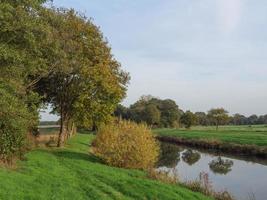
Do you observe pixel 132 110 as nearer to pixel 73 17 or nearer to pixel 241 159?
pixel 241 159

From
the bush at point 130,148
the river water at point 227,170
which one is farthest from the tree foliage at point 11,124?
the river water at point 227,170

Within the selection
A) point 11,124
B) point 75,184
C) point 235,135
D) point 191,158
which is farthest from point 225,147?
point 75,184

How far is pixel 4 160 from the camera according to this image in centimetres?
2283

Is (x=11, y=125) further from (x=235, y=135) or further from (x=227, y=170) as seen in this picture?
(x=235, y=135)

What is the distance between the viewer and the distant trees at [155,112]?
429 feet

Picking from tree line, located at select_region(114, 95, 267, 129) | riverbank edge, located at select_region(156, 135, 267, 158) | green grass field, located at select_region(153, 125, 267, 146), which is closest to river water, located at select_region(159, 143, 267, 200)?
riverbank edge, located at select_region(156, 135, 267, 158)

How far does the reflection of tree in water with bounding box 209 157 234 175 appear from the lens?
42594 mm

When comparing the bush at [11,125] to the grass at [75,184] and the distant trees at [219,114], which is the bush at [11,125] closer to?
the grass at [75,184]

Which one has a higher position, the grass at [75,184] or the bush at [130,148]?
the bush at [130,148]

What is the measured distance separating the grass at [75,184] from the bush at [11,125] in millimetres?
878

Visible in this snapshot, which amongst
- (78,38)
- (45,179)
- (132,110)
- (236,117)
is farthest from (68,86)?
(236,117)

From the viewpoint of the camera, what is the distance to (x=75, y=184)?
66.9 feet

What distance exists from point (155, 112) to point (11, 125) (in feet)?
357

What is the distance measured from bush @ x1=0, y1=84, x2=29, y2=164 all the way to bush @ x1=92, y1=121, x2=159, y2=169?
21.8 feet
